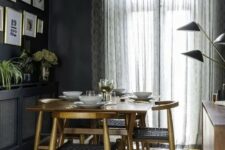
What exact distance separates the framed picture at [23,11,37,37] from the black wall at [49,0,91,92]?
52cm

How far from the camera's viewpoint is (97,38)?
15.8ft

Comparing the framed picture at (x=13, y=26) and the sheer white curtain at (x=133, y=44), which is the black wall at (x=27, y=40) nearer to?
the framed picture at (x=13, y=26)

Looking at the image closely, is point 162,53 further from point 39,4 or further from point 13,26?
point 13,26

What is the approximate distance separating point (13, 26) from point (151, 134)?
2.16m

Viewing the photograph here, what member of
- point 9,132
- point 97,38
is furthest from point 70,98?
point 97,38

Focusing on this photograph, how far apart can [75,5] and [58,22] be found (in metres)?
0.37

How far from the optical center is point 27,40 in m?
4.50

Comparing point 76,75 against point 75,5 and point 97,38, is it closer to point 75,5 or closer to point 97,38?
point 97,38

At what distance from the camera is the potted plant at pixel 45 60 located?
4539mm

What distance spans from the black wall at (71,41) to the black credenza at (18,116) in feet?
1.92

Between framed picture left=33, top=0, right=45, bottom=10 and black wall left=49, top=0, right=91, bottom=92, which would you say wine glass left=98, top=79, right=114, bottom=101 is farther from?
framed picture left=33, top=0, right=45, bottom=10

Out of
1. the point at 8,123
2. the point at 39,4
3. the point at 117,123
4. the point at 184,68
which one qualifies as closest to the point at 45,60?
the point at 39,4

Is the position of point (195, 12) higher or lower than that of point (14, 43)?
higher

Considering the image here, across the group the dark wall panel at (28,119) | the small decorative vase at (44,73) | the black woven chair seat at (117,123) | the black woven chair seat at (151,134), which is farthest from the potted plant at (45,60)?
the black woven chair seat at (151,134)
